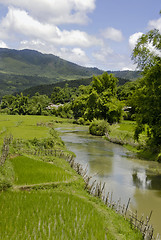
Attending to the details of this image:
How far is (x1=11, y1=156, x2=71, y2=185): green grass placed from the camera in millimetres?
12836

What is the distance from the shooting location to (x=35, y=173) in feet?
45.8

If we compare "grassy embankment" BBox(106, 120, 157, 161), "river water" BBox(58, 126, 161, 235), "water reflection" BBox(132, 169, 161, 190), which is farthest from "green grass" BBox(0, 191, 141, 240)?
"grassy embankment" BBox(106, 120, 157, 161)

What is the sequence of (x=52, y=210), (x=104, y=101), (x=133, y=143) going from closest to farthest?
(x=52, y=210) → (x=133, y=143) → (x=104, y=101)

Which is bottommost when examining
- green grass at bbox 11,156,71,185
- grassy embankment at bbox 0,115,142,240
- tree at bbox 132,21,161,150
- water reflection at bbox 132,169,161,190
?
water reflection at bbox 132,169,161,190

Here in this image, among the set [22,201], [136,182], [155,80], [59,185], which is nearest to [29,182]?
[59,185]

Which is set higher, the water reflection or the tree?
the tree

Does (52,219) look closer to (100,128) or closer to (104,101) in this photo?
(100,128)

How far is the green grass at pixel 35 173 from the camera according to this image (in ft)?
42.1

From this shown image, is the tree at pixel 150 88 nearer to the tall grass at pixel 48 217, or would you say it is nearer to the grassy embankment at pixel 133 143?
the grassy embankment at pixel 133 143

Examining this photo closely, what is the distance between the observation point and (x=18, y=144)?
858 inches

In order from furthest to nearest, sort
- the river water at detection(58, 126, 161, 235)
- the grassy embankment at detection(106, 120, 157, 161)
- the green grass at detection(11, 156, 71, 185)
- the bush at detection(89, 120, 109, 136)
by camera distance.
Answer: the bush at detection(89, 120, 109, 136) < the grassy embankment at detection(106, 120, 157, 161) < the green grass at detection(11, 156, 71, 185) < the river water at detection(58, 126, 161, 235)

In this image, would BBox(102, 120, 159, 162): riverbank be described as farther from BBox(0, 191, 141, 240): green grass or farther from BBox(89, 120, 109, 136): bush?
BBox(0, 191, 141, 240): green grass

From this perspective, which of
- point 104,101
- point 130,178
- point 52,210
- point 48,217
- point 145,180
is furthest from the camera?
point 104,101

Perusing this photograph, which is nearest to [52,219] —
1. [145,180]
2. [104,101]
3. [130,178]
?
[130,178]
